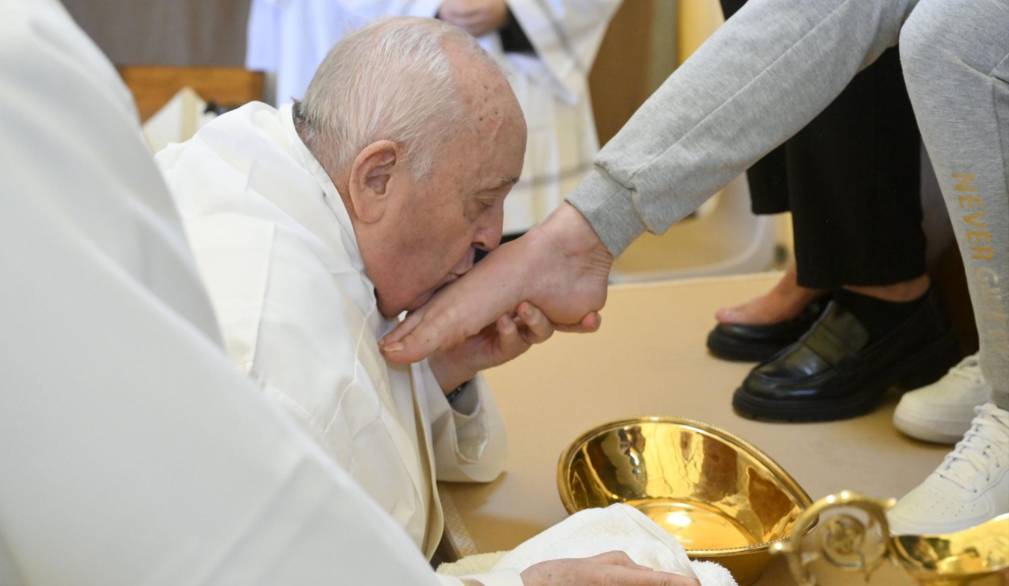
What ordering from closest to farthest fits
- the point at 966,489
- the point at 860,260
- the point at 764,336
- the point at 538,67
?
the point at 966,489 < the point at 860,260 < the point at 764,336 < the point at 538,67

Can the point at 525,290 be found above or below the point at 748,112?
below

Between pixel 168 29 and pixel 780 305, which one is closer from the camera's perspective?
pixel 780 305

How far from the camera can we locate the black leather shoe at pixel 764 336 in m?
1.91

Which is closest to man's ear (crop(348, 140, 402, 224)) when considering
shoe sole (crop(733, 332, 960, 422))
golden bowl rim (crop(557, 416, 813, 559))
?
golden bowl rim (crop(557, 416, 813, 559))

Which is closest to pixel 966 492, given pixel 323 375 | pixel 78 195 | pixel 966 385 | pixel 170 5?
pixel 966 385

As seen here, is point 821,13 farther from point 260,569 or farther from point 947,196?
point 260,569

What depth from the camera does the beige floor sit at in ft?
4.77

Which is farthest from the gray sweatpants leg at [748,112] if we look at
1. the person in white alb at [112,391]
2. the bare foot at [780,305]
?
the person in white alb at [112,391]

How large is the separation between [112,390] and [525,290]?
82 cm

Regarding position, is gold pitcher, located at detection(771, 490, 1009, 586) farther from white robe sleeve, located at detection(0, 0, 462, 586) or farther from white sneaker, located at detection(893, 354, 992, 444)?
white sneaker, located at detection(893, 354, 992, 444)

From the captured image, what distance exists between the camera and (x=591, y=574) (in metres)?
0.95

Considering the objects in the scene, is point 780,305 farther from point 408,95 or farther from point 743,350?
point 408,95

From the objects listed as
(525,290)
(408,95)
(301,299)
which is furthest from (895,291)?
(301,299)

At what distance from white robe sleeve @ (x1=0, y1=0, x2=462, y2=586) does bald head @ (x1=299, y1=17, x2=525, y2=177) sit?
55 cm
